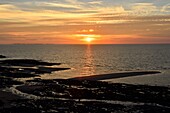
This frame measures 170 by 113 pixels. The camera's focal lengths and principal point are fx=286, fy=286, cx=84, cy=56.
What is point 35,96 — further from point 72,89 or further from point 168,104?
point 168,104

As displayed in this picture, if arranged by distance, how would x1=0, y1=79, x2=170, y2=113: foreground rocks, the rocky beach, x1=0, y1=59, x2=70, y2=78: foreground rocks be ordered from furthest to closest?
x1=0, y1=59, x2=70, y2=78: foreground rocks, the rocky beach, x1=0, y1=79, x2=170, y2=113: foreground rocks

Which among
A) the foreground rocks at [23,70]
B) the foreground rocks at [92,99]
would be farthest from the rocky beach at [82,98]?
the foreground rocks at [23,70]

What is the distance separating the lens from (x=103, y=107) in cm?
3334

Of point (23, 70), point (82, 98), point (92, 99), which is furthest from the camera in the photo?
point (23, 70)

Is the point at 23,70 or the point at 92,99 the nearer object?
the point at 92,99

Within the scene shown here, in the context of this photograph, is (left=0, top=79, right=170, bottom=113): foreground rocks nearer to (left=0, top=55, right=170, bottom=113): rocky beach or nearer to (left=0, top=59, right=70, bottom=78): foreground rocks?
(left=0, top=55, right=170, bottom=113): rocky beach

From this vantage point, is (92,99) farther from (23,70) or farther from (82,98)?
(23,70)

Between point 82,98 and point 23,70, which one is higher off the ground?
point 82,98

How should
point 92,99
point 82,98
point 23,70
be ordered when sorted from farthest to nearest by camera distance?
point 23,70 < point 82,98 < point 92,99

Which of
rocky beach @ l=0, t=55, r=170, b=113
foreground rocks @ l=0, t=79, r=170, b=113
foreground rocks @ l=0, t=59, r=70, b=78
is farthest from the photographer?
foreground rocks @ l=0, t=59, r=70, b=78

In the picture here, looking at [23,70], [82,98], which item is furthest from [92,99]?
[23,70]

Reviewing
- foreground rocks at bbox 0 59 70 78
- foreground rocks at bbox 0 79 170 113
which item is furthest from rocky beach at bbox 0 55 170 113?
foreground rocks at bbox 0 59 70 78

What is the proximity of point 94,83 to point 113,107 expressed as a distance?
18.3m

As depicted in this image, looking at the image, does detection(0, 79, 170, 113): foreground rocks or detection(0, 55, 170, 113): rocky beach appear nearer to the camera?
detection(0, 79, 170, 113): foreground rocks
